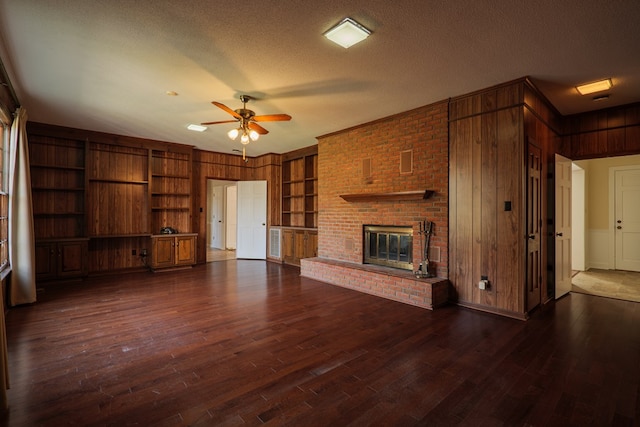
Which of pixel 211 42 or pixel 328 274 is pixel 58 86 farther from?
A: pixel 328 274

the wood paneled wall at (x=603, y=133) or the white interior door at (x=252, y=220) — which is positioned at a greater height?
the wood paneled wall at (x=603, y=133)

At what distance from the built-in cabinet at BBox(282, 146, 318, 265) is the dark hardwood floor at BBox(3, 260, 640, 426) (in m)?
2.77

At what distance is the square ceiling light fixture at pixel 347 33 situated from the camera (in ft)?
7.95

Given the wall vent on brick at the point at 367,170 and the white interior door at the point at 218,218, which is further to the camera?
the white interior door at the point at 218,218

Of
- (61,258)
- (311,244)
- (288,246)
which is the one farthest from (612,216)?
(61,258)

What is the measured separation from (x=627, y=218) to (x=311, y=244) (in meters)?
6.54

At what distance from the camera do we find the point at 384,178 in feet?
16.1

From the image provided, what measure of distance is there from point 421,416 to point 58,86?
502cm

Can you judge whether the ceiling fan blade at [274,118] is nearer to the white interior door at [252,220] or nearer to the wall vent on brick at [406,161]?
the wall vent on brick at [406,161]

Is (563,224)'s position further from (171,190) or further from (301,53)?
(171,190)

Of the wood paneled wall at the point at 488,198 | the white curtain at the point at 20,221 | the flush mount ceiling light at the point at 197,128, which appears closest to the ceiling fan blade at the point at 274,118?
the flush mount ceiling light at the point at 197,128

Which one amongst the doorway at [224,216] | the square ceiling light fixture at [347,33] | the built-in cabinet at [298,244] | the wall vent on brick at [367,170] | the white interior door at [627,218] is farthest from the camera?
the doorway at [224,216]

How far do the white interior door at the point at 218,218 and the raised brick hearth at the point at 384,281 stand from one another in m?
5.89

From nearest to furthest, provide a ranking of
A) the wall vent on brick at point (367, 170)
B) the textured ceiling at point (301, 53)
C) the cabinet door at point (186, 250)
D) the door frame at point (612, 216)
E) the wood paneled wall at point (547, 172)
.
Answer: the textured ceiling at point (301, 53), the wood paneled wall at point (547, 172), the wall vent on brick at point (367, 170), the door frame at point (612, 216), the cabinet door at point (186, 250)
